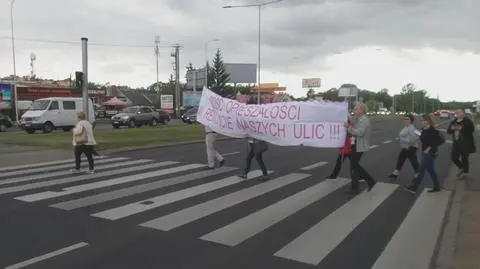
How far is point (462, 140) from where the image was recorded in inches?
472

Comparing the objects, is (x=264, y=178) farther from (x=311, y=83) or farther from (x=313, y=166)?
(x=311, y=83)

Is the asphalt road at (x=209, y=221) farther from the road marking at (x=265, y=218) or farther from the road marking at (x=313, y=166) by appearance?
the road marking at (x=313, y=166)

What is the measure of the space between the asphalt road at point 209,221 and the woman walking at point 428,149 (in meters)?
0.27

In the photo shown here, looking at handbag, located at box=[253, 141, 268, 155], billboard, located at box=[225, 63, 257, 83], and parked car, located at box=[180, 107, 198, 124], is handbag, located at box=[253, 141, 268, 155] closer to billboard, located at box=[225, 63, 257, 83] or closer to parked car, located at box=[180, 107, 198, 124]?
parked car, located at box=[180, 107, 198, 124]

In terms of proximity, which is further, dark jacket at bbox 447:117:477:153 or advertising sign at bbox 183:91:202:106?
advertising sign at bbox 183:91:202:106

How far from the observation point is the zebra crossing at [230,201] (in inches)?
253

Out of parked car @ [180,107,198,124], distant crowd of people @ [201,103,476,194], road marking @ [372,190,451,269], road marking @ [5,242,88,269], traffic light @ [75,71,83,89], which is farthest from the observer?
parked car @ [180,107,198,124]

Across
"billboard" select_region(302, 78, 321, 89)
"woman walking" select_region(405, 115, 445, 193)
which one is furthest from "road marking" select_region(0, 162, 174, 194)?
"billboard" select_region(302, 78, 321, 89)

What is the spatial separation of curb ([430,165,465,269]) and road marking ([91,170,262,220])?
14.6 ft

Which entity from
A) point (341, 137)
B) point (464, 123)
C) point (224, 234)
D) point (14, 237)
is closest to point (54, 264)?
point (14, 237)

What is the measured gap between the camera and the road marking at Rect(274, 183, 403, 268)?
5973mm

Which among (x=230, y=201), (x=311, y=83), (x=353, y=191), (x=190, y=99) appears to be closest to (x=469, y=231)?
(x=353, y=191)

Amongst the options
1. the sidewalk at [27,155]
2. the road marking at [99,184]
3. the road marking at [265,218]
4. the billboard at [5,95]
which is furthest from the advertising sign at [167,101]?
the road marking at [265,218]

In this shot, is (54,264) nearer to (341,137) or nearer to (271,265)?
(271,265)
